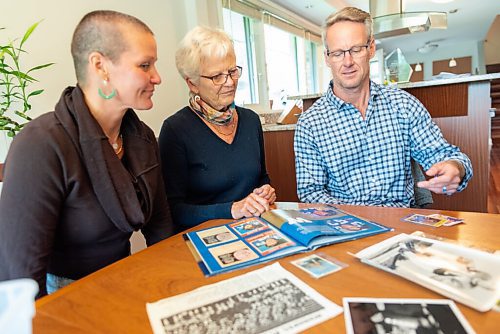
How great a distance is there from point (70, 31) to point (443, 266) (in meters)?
1.96

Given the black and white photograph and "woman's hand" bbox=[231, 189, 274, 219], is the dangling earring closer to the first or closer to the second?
"woman's hand" bbox=[231, 189, 274, 219]

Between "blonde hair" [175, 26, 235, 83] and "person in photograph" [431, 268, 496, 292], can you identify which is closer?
"person in photograph" [431, 268, 496, 292]

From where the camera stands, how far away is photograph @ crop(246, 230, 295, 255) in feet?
2.48

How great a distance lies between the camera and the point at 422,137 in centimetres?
129

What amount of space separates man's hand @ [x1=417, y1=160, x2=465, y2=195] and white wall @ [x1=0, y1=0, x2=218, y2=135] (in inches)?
66.8

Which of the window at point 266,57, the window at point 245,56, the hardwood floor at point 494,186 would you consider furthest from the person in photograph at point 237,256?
the window at point 245,56

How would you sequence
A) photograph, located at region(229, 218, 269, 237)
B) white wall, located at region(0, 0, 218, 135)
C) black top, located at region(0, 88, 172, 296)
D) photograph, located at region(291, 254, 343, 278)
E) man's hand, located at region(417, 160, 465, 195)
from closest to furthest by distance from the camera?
photograph, located at region(291, 254, 343, 278) < black top, located at region(0, 88, 172, 296) < photograph, located at region(229, 218, 269, 237) < man's hand, located at region(417, 160, 465, 195) < white wall, located at region(0, 0, 218, 135)

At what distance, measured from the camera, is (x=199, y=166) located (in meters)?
1.31

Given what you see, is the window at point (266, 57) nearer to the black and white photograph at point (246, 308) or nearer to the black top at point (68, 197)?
the black top at point (68, 197)

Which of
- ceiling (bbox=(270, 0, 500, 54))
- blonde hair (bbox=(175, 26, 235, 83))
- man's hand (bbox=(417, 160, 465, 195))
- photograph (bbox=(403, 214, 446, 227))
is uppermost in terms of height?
ceiling (bbox=(270, 0, 500, 54))

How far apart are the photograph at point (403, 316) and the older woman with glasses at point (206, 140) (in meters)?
0.78

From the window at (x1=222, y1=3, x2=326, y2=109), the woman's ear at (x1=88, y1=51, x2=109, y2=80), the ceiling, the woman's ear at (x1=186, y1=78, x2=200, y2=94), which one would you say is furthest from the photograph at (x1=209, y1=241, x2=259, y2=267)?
the ceiling

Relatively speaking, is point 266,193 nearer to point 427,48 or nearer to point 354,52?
point 354,52

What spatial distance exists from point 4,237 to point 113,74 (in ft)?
1.54
